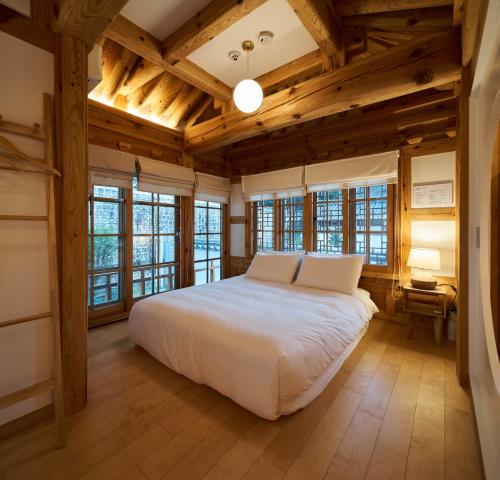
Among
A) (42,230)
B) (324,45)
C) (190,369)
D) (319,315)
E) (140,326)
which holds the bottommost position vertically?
(190,369)

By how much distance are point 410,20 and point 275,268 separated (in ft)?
8.68

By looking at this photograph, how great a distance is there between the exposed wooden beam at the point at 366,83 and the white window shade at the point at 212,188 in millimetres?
1260

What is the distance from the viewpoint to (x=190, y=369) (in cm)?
178

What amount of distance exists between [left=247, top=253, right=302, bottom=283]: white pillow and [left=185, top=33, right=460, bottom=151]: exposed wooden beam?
61.7 inches

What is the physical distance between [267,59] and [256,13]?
2.02 ft

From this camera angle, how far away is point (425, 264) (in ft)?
8.05

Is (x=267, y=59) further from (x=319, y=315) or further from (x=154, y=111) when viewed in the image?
(x=319, y=315)

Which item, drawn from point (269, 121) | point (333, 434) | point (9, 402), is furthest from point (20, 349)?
point (269, 121)

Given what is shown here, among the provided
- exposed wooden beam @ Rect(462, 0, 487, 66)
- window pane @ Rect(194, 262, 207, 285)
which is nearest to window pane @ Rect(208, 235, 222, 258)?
window pane @ Rect(194, 262, 207, 285)

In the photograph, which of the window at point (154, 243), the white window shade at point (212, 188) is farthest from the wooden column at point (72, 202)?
the white window shade at point (212, 188)

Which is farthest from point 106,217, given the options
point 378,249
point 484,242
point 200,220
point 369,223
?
point 484,242

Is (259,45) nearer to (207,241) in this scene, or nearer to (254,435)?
(207,241)

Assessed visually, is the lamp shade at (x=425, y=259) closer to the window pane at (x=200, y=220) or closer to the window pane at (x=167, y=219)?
the window pane at (x=200, y=220)

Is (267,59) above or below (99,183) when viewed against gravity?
above
